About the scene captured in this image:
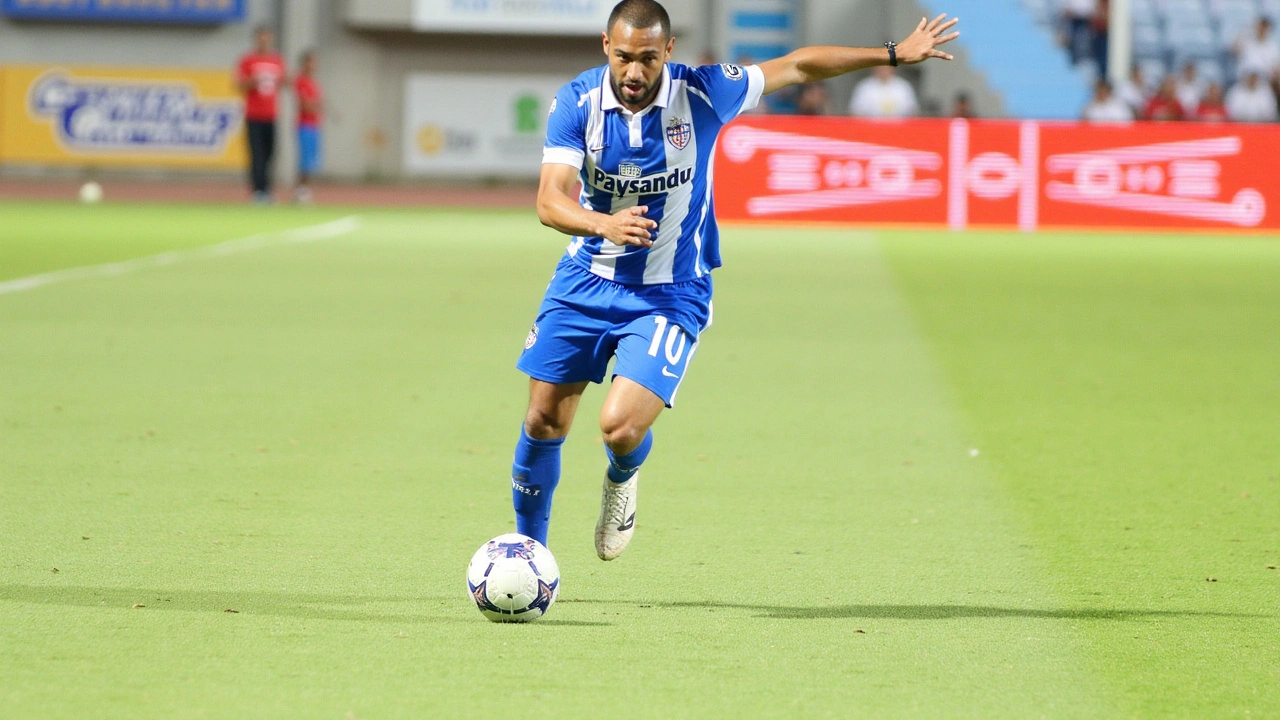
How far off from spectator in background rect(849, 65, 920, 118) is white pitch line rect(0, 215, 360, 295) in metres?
7.46

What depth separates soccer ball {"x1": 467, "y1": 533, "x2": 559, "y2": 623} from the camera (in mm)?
5012

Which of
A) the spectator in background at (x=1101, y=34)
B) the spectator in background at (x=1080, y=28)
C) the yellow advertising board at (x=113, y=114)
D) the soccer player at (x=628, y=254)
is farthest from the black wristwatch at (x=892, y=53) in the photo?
the yellow advertising board at (x=113, y=114)

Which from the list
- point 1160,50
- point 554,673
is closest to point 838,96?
point 1160,50

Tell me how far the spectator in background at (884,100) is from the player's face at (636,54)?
2074 centimetres

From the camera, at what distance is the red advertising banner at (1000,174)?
2277cm

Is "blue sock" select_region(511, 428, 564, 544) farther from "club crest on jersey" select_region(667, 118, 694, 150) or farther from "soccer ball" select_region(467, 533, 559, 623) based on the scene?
"club crest on jersey" select_region(667, 118, 694, 150)

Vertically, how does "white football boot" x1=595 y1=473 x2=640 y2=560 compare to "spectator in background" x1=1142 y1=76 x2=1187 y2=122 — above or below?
below

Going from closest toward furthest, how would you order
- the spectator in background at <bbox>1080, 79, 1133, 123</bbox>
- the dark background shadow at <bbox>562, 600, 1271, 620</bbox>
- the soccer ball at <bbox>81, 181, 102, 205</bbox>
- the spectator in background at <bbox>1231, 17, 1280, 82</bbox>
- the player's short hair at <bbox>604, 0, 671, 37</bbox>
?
1. the dark background shadow at <bbox>562, 600, 1271, 620</bbox>
2. the player's short hair at <bbox>604, 0, 671, 37</bbox>
3. the spectator in background at <bbox>1080, 79, 1133, 123</bbox>
4. the soccer ball at <bbox>81, 181, 102, 205</bbox>
5. the spectator in background at <bbox>1231, 17, 1280, 82</bbox>

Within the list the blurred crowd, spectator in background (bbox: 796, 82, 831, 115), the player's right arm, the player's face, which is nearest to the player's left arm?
the player's face

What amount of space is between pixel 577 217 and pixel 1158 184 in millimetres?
19188

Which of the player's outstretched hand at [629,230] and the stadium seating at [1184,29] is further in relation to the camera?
the stadium seating at [1184,29]

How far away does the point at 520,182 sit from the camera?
1380 inches

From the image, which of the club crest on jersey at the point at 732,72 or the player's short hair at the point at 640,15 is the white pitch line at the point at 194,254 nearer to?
the club crest on jersey at the point at 732,72

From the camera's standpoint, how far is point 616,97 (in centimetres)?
556
